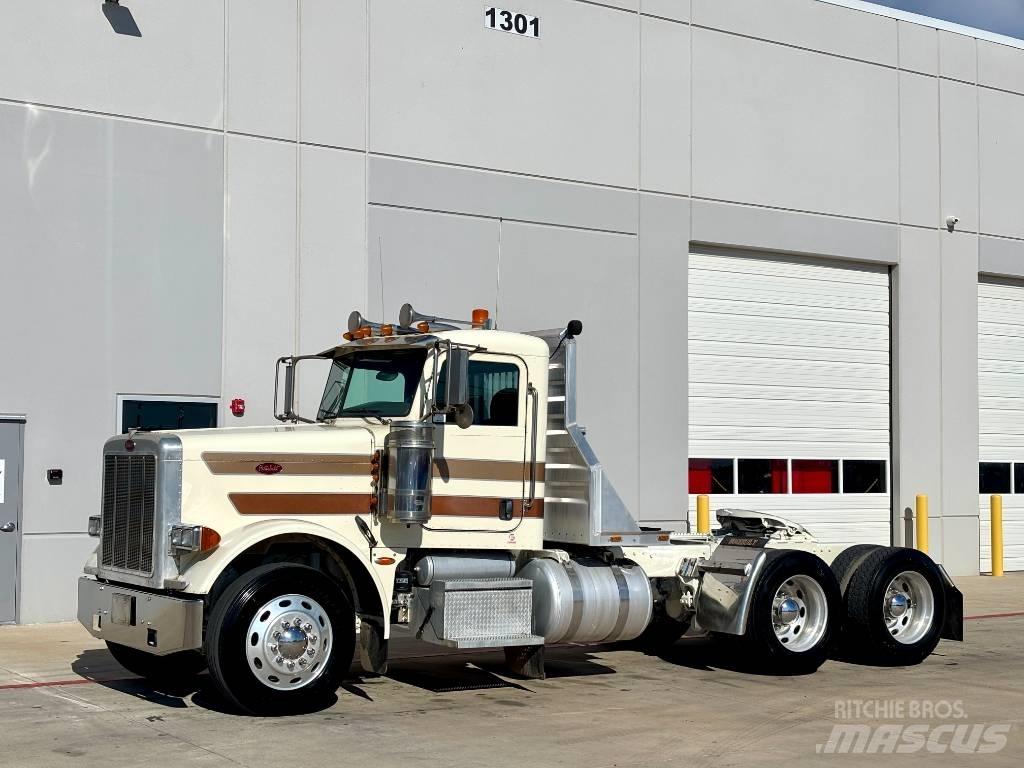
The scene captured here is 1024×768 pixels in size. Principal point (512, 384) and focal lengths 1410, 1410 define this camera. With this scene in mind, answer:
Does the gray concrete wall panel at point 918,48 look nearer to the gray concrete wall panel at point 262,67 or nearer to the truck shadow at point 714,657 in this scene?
the gray concrete wall panel at point 262,67

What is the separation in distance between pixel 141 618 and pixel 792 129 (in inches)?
556

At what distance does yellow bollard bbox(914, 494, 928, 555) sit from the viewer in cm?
2095

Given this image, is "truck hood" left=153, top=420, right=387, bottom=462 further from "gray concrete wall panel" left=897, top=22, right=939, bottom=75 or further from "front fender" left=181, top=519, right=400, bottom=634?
"gray concrete wall panel" left=897, top=22, right=939, bottom=75

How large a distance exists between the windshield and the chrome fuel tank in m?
1.68

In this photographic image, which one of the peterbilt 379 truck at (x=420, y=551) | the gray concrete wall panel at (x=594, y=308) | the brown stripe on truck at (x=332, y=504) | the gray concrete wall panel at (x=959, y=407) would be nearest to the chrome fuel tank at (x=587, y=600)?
the peterbilt 379 truck at (x=420, y=551)

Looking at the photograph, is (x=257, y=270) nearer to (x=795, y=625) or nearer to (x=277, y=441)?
(x=277, y=441)

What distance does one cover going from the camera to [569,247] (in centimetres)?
1873

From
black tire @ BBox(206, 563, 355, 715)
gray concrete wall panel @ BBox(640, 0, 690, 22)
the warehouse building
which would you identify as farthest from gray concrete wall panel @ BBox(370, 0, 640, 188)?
black tire @ BBox(206, 563, 355, 715)

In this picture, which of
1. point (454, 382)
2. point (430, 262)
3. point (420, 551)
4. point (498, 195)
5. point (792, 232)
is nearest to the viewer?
point (454, 382)

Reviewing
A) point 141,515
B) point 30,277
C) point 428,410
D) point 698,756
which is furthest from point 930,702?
point 30,277

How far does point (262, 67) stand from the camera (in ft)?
54.7

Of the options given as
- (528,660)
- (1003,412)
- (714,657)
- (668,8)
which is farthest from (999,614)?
(668,8)

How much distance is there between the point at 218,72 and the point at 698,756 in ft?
A: 35.6

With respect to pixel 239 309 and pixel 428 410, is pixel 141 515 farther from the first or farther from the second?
pixel 239 309
